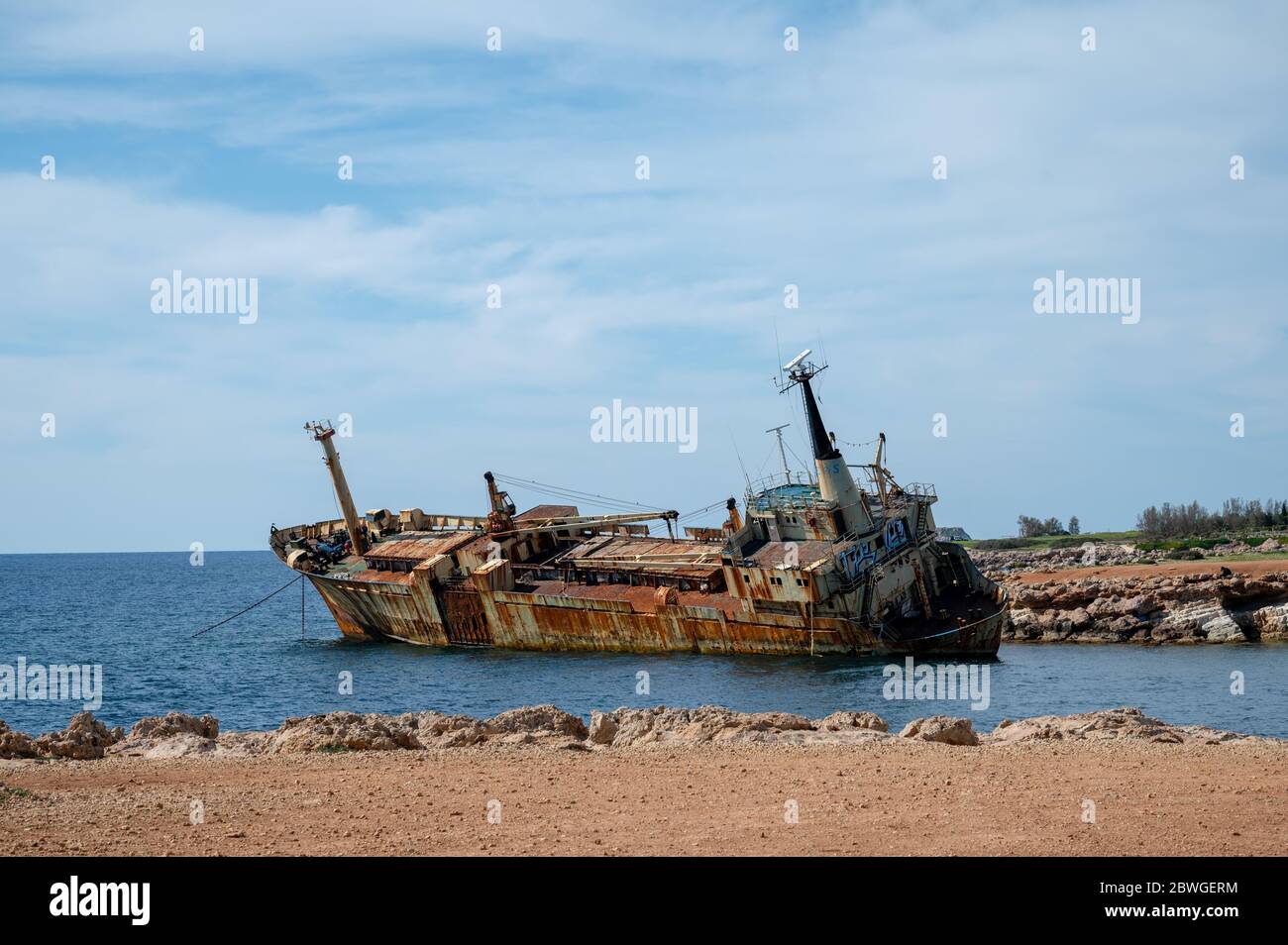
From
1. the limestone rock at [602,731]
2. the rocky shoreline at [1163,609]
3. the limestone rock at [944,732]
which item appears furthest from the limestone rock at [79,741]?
the rocky shoreline at [1163,609]

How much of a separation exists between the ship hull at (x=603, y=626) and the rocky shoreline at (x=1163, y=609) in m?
7.62

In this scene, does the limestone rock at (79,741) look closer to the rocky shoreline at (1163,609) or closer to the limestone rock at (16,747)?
the limestone rock at (16,747)

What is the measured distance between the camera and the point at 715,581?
46844 mm

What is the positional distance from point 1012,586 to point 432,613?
28.5 m

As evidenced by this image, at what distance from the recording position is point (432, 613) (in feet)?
176

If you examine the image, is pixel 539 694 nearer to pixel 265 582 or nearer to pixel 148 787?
pixel 148 787

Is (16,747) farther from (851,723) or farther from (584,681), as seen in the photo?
(584,681)

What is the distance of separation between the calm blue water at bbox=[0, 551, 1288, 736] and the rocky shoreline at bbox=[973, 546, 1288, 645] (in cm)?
181

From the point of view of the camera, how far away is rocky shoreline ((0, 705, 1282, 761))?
57.6ft

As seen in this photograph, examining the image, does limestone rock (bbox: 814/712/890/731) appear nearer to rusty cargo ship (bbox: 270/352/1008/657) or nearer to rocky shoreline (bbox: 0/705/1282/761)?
rocky shoreline (bbox: 0/705/1282/761)

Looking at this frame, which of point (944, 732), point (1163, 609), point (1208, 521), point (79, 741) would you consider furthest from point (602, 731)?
point (1208, 521)
